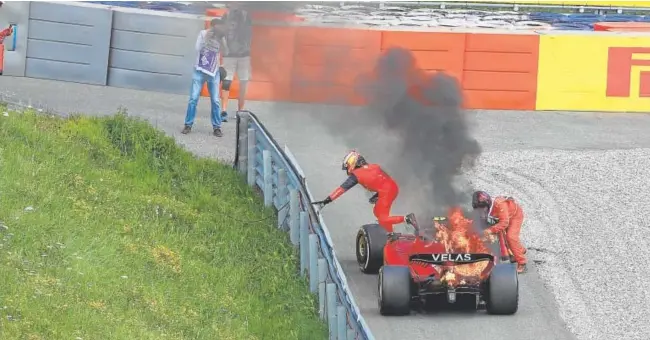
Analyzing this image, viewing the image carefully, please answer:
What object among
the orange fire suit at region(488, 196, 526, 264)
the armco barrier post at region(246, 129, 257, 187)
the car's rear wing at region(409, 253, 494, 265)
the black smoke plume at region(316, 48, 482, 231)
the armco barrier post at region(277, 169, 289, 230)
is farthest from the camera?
the armco barrier post at region(246, 129, 257, 187)

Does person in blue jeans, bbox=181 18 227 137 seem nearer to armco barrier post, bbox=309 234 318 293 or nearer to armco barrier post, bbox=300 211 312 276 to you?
armco barrier post, bbox=300 211 312 276

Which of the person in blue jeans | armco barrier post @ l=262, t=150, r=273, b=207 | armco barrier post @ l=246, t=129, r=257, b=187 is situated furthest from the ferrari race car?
the person in blue jeans

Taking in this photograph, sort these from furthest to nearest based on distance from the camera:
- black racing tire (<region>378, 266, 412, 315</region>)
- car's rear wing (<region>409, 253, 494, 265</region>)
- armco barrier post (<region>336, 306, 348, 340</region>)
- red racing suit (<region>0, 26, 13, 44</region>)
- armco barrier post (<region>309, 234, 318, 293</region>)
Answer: red racing suit (<region>0, 26, 13, 44</region>) → armco barrier post (<region>309, 234, 318, 293</region>) → car's rear wing (<region>409, 253, 494, 265</region>) → black racing tire (<region>378, 266, 412, 315</region>) → armco barrier post (<region>336, 306, 348, 340</region>)

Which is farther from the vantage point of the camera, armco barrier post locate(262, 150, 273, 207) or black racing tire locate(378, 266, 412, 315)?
armco barrier post locate(262, 150, 273, 207)

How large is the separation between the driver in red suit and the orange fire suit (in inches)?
50.5

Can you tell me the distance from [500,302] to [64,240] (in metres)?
5.33

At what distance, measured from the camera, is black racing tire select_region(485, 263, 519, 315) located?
1523cm

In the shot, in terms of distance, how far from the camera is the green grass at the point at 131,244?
524 inches

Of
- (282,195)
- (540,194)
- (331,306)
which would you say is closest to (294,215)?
(282,195)

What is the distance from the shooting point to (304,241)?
16.5m

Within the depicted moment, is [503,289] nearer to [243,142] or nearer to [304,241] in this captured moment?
[304,241]

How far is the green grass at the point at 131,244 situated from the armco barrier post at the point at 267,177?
0.18 meters

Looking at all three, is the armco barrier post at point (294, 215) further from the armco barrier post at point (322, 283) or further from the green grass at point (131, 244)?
the armco barrier post at point (322, 283)

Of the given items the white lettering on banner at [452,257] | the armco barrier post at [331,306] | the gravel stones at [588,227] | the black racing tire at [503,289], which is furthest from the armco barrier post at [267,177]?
the armco barrier post at [331,306]
